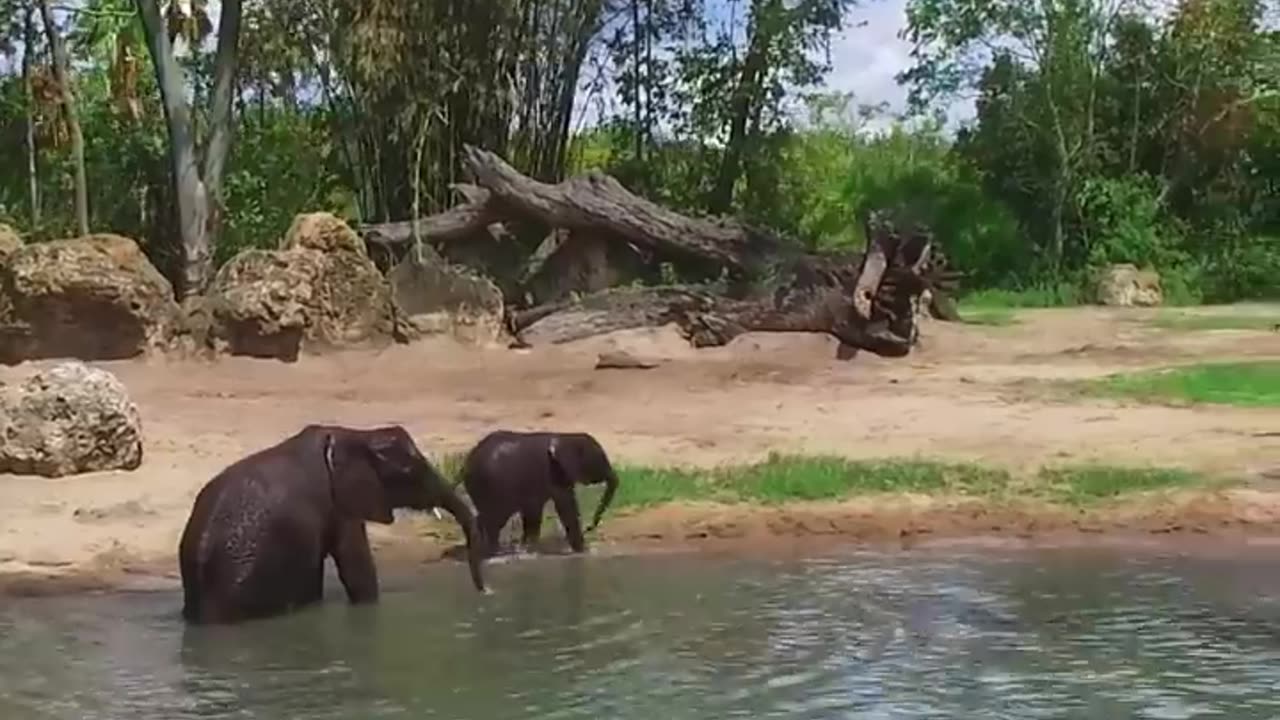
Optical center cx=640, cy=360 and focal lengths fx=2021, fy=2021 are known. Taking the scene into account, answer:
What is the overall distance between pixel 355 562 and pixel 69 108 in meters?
20.6

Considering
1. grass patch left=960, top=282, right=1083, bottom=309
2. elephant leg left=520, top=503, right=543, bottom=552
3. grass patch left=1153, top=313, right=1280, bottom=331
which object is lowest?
elephant leg left=520, top=503, right=543, bottom=552

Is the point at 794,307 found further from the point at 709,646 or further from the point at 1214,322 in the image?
the point at 709,646

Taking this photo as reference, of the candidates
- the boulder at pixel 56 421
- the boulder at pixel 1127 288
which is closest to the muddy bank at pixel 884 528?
the boulder at pixel 56 421

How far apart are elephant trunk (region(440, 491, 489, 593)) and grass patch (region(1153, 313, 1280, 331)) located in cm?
1573

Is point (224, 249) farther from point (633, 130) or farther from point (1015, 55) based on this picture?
point (1015, 55)

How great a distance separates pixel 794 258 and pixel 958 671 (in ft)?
51.4

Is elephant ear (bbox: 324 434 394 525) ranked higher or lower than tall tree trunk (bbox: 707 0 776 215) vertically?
lower

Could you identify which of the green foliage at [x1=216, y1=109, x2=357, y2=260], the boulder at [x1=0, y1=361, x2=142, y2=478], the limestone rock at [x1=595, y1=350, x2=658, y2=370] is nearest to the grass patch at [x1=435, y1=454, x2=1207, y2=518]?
the boulder at [x1=0, y1=361, x2=142, y2=478]

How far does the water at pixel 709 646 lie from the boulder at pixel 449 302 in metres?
11.1

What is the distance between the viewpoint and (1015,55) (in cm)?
3516

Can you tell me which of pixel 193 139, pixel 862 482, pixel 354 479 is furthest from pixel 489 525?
pixel 193 139

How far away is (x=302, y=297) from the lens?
20.6 m

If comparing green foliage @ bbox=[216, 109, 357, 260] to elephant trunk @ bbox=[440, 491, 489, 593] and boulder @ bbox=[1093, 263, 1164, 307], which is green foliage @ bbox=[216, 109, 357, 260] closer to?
boulder @ bbox=[1093, 263, 1164, 307]

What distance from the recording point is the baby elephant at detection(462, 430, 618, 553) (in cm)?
1110
